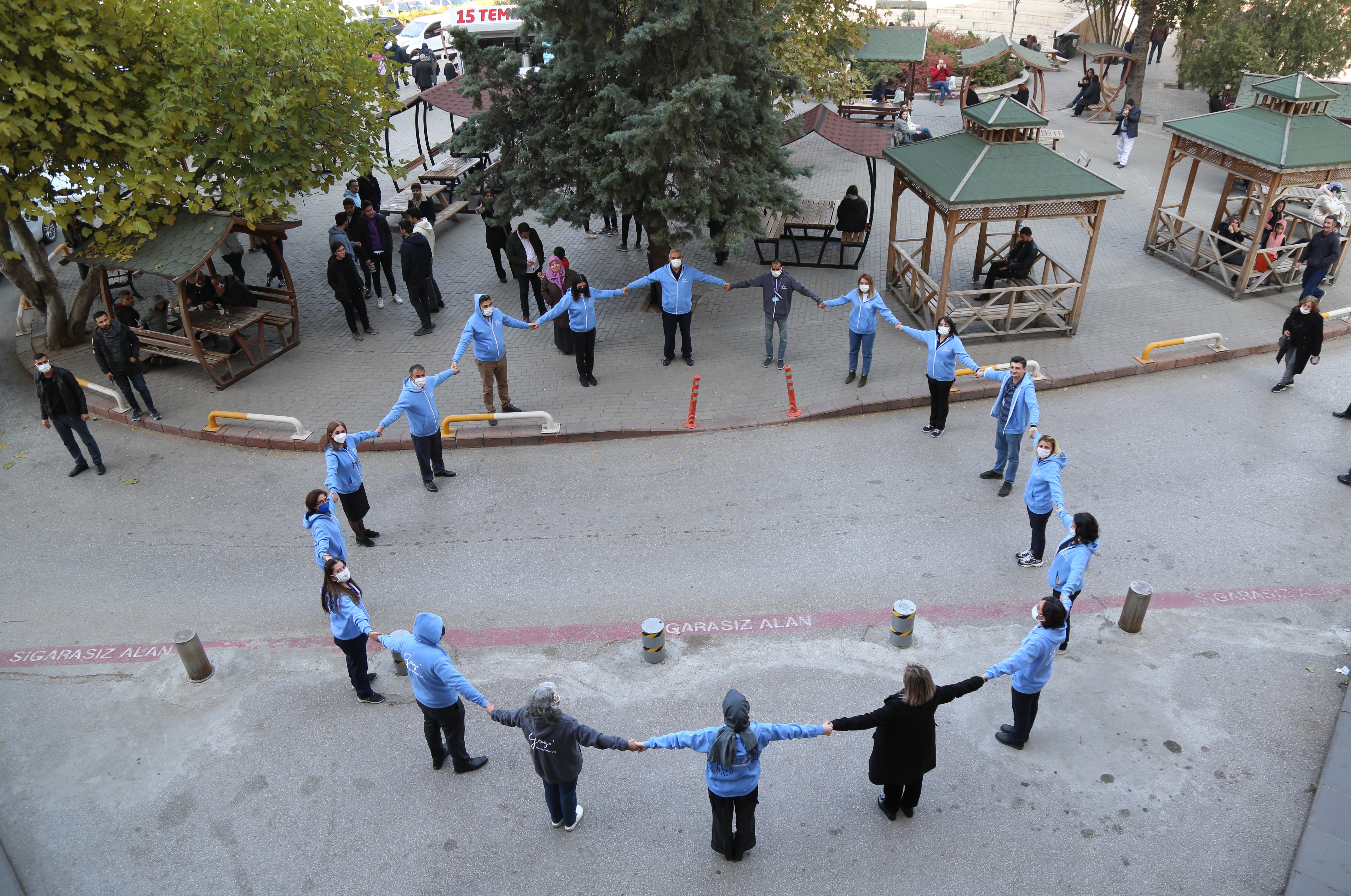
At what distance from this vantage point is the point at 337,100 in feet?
42.0

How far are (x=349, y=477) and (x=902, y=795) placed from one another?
573 cm

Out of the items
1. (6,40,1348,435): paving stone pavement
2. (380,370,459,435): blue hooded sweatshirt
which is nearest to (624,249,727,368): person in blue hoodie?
(6,40,1348,435): paving stone pavement

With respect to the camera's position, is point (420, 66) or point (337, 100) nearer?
point (337, 100)

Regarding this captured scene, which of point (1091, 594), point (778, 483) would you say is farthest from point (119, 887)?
point (1091, 594)

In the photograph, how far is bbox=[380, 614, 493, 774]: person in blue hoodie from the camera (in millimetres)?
5727

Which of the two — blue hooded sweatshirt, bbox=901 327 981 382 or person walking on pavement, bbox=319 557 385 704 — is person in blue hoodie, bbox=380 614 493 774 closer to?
person walking on pavement, bbox=319 557 385 704

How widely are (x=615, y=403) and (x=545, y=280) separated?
7.85 ft

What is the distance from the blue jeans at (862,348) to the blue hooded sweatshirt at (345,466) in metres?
6.15

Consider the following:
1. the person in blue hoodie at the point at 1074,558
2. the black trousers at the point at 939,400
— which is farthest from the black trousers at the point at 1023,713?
the black trousers at the point at 939,400

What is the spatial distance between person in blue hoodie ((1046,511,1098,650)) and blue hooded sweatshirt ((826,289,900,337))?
4832 millimetres

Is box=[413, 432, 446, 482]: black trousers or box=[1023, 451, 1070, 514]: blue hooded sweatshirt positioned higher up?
box=[1023, 451, 1070, 514]: blue hooded sweatshirt

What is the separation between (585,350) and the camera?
11.8m

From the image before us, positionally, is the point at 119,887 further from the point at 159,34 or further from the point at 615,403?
the point at 159,34

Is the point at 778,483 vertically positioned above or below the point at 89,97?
below
